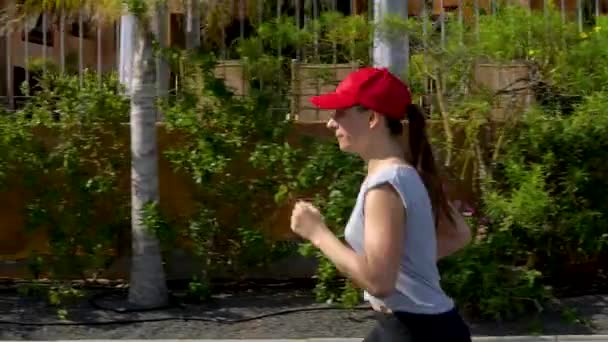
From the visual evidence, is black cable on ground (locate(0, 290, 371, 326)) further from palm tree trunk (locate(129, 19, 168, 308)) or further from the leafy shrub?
the leafy shrub

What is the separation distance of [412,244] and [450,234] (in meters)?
0.33

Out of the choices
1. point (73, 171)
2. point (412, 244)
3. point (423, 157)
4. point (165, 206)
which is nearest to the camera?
Result: point (412, 244)

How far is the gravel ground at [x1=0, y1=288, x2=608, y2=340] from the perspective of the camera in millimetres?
7559

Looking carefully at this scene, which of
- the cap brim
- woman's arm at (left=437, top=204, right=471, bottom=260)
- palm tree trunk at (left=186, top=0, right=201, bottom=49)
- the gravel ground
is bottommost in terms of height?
the gravel ground

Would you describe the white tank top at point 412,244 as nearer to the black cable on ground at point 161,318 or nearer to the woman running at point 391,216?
the woman running at point 391,216

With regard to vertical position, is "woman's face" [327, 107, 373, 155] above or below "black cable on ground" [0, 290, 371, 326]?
above

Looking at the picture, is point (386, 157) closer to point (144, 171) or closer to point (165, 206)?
point (144, 171)

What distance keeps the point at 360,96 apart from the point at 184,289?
18.6ft

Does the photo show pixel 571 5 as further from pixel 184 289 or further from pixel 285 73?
pixel 184 289

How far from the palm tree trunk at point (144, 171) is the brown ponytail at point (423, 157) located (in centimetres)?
483

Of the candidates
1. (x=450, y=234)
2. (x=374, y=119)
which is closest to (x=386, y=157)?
(x=374, y=119)

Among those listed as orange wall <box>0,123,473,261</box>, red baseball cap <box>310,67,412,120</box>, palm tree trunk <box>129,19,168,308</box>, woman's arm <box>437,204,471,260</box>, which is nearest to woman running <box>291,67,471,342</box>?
red baseball cap <box>310,67,412,120</box>

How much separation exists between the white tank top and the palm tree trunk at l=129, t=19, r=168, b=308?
494cm

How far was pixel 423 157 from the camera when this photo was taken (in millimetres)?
3387
